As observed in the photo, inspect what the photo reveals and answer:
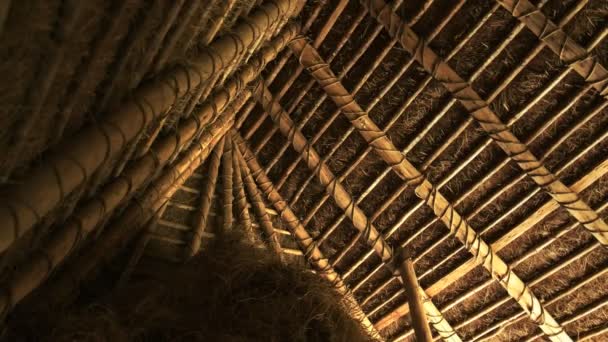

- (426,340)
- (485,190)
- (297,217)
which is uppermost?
(297,217)

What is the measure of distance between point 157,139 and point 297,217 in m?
1.60

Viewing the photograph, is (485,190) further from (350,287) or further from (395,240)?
(350,287)

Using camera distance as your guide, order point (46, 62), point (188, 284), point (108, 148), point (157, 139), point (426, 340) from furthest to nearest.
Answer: point (426, 340) < point (188, 284) < point (157, 139) < point (108, 148) < point (46, 62)


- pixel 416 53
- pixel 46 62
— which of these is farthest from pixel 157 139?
pixel 416 53

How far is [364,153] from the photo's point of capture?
3.96 metres

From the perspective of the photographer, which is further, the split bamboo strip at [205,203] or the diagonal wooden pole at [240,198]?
the diagonal wooden pole at [240,198]

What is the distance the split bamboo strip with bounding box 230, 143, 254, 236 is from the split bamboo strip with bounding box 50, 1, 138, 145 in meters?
2.07

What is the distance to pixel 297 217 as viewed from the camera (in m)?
4.31

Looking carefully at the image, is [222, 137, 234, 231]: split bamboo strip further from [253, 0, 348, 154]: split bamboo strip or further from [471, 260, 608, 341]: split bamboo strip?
[471, 260, 608, 341]: split bamboo strip

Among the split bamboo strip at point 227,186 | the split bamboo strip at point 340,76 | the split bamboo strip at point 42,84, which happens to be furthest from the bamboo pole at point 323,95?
the split bamboo strip at point 42,84

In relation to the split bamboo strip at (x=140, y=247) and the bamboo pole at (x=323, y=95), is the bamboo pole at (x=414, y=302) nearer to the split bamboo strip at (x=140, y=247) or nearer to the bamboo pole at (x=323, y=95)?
the bamboo pole at (x=323, y=95)

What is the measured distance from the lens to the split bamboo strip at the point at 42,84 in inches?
67.0

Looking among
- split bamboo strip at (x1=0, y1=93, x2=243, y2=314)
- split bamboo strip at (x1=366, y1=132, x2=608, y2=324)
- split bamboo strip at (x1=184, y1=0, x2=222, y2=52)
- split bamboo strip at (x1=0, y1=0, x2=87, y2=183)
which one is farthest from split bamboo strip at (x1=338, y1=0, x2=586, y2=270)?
split bamboo strip at (x1=0, y1=0, x2=87, y2=183)

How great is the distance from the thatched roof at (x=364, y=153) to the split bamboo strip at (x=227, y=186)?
2cm
